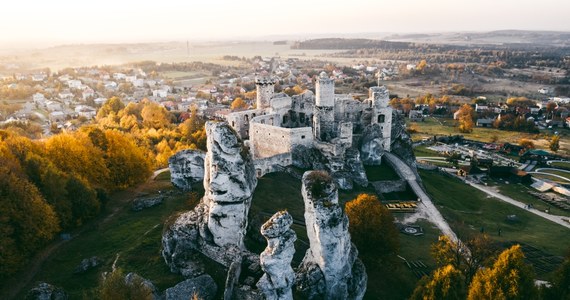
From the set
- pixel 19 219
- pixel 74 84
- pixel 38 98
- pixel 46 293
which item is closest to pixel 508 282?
pixel 46 293

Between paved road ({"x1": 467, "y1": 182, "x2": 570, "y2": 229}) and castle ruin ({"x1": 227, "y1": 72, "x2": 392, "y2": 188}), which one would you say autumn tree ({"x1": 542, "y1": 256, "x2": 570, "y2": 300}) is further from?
paved road ({"x1": 467, "y1": 182, "x2": 570, "y2": 229})

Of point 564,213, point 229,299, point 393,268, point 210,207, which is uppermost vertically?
point 210,207

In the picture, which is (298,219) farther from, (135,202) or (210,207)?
(135,202)

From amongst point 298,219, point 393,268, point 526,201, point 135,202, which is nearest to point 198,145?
point 135,202

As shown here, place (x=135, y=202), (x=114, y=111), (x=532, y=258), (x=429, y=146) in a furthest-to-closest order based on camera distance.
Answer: (x=114, y=111)
(x=429, y=146)
(x=135, y=202)
(x=532, y=258)

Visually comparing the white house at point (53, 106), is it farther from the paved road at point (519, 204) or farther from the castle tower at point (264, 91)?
the paved road at point (519, 204)

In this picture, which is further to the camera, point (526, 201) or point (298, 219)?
point (526, 201)
